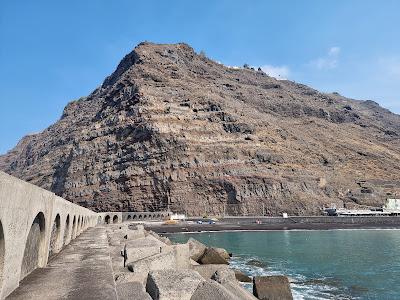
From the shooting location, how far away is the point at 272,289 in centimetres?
1788

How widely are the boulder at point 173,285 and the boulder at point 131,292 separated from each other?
41cm

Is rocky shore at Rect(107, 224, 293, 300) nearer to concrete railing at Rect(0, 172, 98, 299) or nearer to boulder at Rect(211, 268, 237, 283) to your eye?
boulder at Rect(211, 268, 237, 283)

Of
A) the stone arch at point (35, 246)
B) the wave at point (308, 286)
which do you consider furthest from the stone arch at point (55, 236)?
the wave at point (308, 286)

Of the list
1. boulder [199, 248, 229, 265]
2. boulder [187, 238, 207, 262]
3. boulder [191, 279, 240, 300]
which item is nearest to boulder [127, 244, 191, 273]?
boulder [191, 279, 240, 300]

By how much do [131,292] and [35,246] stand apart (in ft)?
17.5

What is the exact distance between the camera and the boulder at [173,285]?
31.9ft

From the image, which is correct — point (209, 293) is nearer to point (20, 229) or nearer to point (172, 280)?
point (172, 280)

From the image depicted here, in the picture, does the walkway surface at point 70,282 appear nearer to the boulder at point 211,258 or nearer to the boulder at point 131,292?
the boulder at point 131,292

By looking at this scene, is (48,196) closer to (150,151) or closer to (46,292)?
(46,292)

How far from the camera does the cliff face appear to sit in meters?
110

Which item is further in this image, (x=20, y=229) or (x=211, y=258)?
(x=211, y=258)

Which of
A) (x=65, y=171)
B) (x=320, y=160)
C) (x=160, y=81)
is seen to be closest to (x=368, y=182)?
(x=320, y=160)

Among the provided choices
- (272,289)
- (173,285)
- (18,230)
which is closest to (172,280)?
(173,285)

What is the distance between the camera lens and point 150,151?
11438 centimetres
